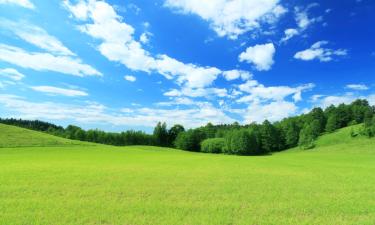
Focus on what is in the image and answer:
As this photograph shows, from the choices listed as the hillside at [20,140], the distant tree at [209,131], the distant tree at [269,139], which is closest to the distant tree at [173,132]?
the distant tree at [209,131]

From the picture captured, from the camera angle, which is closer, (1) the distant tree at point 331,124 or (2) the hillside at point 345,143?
(2) the hillside at point 345,143

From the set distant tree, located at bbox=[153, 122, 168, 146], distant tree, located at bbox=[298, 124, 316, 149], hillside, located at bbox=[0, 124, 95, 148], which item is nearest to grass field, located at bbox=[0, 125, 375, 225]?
hillside, located at bbox=[0, 124, 95, 148]

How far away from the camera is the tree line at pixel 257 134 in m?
101

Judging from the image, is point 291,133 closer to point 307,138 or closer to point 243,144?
point 307,138

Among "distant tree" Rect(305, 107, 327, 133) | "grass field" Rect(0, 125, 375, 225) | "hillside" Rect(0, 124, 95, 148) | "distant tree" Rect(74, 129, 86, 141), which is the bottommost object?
"grass field" Rect(0, 125, 375, 225)

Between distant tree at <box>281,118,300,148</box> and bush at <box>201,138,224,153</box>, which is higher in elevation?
distant tree at <box>281,118,300,148</box>

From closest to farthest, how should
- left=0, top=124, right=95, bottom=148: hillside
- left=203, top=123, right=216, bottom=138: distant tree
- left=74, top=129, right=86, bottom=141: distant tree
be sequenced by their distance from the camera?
left=0, top=124, right=95, bottom=148: hillside → left=74, top=129, right=86, bottom=141: distant tree → left=203, top=123, right=216, bottom=138: distant tree

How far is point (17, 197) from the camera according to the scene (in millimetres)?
13977

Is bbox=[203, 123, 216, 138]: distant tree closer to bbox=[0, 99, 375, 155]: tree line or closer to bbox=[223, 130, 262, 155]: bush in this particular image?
bbox=[0, 99, 375, 155]: tree line

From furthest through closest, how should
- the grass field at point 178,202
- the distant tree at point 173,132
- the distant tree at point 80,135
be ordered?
the distant tree at point 173,132 → the distant tree at point 80,135 → the grass field at point 178,202

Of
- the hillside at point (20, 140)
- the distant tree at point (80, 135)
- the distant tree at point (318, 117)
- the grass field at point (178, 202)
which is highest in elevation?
the distant tree at point (318, 117)

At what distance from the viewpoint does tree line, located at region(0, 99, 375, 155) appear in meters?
101

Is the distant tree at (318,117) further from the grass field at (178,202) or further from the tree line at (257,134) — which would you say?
the grass field at (178,202)

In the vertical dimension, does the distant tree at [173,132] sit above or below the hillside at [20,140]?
above
